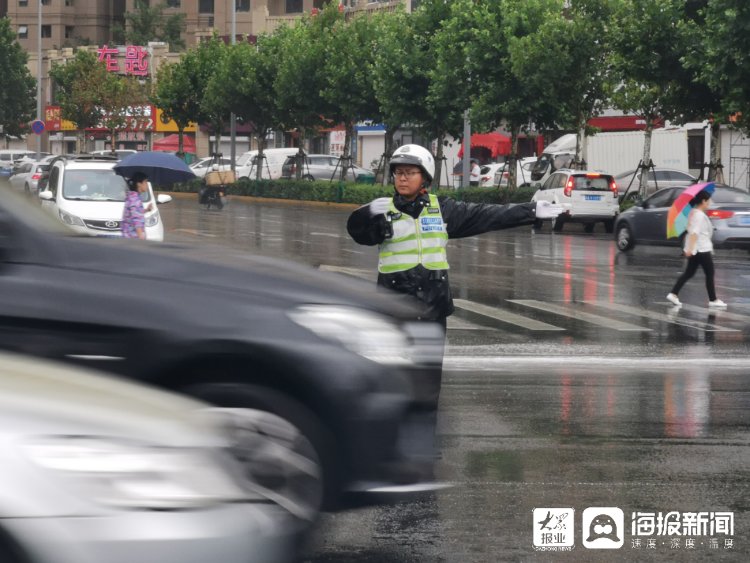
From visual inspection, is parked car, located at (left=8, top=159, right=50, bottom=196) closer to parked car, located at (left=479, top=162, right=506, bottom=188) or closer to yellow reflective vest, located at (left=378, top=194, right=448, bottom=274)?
parked car, located at (left=479, top=162, right=506, bottom=188)

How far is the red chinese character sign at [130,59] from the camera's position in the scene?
92875mm

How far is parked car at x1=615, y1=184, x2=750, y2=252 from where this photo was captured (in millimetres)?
25703

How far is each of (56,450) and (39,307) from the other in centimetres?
190

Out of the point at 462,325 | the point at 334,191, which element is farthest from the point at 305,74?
the point at 462,325

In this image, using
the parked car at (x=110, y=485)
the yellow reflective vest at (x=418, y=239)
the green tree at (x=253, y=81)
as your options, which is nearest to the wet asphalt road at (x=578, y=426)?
the yellow reflective vest at (x=418, y=239)

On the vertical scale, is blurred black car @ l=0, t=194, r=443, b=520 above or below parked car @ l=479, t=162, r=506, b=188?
below

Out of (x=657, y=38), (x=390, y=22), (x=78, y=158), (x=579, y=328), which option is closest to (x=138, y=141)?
(x=390, y=22)

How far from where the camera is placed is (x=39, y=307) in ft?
17.5

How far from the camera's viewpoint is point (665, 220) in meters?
27.1

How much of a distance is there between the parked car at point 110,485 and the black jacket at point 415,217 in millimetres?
4015

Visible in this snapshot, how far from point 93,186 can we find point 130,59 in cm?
7173

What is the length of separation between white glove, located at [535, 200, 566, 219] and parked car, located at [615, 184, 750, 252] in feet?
57.6

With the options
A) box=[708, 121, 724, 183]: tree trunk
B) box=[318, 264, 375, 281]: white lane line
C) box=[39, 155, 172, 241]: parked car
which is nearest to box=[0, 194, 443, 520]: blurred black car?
box=[318, 264, 375, 281]: white lane line

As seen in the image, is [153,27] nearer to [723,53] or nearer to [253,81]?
[253,81]
